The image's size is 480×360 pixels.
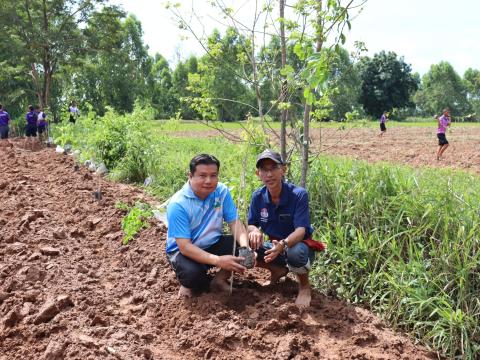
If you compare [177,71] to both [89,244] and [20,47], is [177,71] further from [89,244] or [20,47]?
[89,244]

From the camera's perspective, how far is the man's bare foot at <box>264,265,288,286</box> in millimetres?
3510

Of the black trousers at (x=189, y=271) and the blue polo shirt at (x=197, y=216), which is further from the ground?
the blue polo shirt at (x=197, y=216)

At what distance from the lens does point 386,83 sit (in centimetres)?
4944

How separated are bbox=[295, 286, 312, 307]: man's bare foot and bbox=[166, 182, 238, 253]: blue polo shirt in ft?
2.28

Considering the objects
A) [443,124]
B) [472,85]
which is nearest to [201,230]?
[443,124]

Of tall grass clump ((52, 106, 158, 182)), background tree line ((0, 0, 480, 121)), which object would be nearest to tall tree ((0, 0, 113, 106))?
background tree line ((0, 0, 480, 121))

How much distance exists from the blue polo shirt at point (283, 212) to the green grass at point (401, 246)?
0.12 metres

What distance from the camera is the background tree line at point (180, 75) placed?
15.1 ft

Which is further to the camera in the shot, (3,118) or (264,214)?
(3,118)

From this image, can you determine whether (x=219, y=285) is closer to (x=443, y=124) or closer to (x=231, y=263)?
(x=231, y=263)

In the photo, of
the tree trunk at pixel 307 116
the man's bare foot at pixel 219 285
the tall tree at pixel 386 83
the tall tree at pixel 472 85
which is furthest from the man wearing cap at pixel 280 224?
the tall tree at pixel 472 85

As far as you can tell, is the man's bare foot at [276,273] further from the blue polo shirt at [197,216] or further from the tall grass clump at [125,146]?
the tall grass clump at [125,146]

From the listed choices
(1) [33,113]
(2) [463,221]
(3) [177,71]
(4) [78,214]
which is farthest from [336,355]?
(3) [177,71]

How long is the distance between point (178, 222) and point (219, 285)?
59cm
